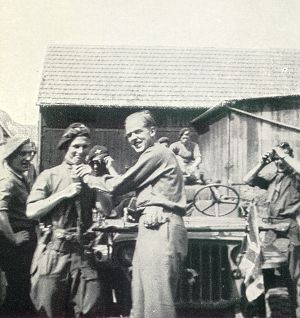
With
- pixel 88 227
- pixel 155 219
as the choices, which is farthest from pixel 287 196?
pixel 88 227

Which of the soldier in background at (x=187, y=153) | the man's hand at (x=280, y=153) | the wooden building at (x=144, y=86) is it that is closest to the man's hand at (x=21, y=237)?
the man's hand at (x=280, y=153)

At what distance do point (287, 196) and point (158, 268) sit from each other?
6.39ft

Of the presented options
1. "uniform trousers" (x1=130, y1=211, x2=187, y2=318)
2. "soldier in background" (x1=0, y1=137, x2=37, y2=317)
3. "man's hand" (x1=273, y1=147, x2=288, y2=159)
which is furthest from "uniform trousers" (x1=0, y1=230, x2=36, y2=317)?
"man's hand" (x1=273, y1=147, x2=288, y2=159)

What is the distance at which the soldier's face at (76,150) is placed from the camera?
368cm

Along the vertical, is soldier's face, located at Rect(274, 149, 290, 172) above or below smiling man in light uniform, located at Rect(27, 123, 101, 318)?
above

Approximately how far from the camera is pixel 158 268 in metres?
3.25

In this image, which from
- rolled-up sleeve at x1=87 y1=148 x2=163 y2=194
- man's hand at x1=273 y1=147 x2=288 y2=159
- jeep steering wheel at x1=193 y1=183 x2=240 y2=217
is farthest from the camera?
jeep steering wheel at x1=193 y1=183 x2=240 y2=217

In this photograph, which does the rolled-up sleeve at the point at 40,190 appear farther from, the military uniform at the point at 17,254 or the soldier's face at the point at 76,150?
the military uniform at the point at 17,254

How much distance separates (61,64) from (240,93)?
4399 mm

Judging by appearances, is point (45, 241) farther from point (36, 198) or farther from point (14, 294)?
point (14, 294)

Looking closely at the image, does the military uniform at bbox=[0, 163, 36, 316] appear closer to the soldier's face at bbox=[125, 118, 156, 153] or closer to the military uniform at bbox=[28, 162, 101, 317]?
the military uniform at bbox=[28, 162, 101, 317]

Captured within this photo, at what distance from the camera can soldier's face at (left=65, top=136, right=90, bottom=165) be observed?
368 cm

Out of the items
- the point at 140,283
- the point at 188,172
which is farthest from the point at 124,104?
the point at 140,283

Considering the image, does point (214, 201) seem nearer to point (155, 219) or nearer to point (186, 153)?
point (155, 219)
